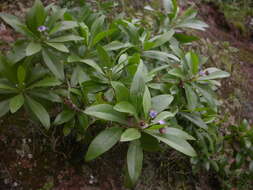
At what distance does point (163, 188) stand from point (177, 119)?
667 mm

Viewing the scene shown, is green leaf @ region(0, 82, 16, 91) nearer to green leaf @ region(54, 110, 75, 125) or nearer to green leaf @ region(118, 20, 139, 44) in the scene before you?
green leaf @ region(54, 110, 75, 125)

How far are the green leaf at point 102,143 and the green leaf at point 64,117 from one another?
343 mm

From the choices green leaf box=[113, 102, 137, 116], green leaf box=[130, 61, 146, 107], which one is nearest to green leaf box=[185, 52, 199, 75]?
green leaf box=[130, 61, 146, 107]

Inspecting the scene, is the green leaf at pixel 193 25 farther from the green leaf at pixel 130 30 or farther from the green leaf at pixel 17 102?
the green leaf at pixel 17 102

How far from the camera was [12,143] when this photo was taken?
1.93 m

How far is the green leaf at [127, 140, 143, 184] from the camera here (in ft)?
5.06

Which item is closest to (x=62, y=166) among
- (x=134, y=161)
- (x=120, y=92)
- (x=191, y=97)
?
(x=134, y=161)

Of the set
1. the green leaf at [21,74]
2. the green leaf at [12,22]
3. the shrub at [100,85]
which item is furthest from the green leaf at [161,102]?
the green leaf at [12,22]

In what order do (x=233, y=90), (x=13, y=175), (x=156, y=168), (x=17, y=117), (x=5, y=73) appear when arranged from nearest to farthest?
(x=5, y=73), (x=13, y=175), (x=17, y=117), (x=156, y=168), (x=233, y=90)

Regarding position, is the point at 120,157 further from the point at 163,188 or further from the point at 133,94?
the point at 133,94

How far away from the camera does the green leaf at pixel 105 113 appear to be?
1.48 m

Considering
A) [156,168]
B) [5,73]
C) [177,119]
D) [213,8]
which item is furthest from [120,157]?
[213,8]

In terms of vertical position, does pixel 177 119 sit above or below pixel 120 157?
above

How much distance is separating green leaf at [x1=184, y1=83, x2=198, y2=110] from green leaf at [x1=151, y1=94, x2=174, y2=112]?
39 cm
